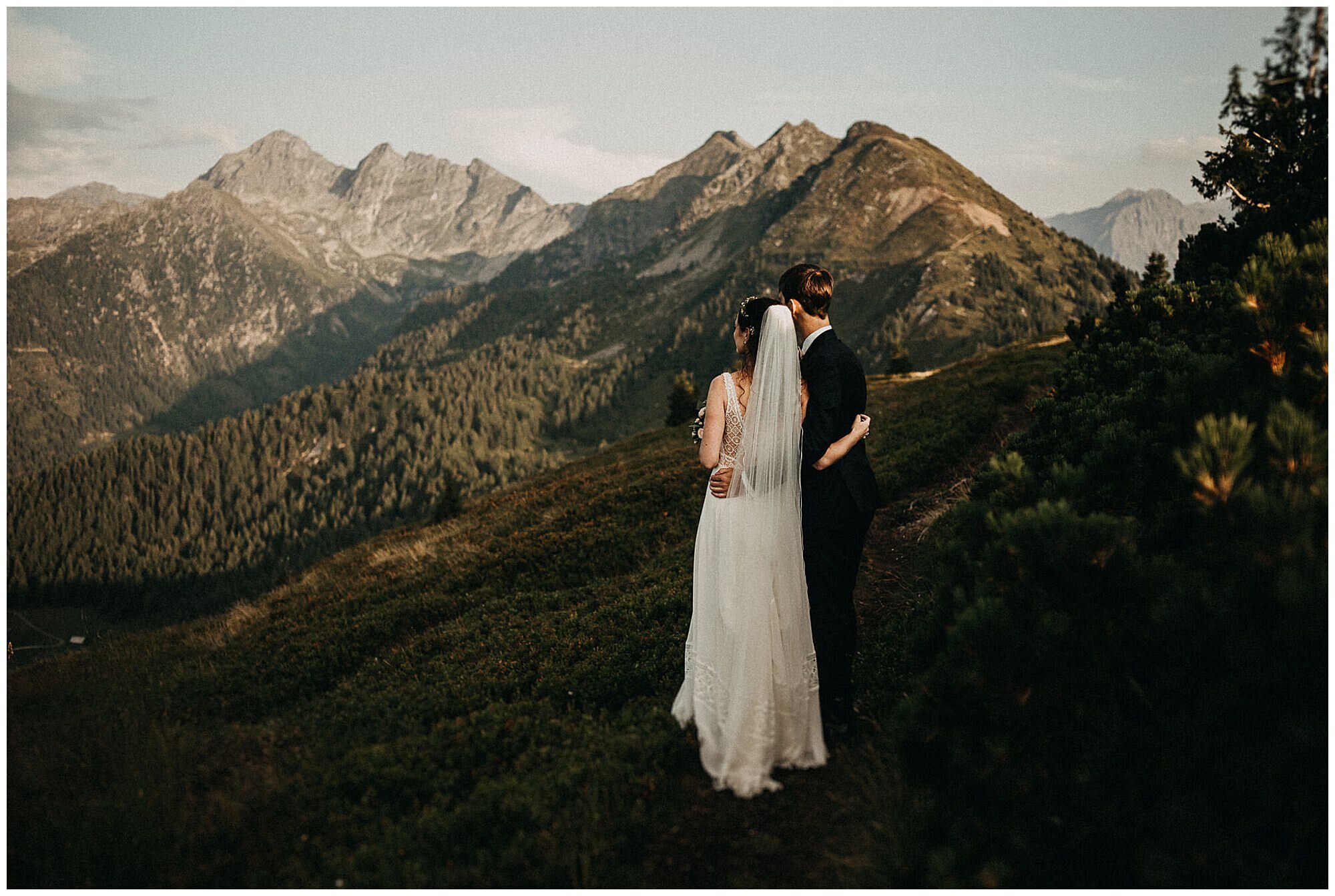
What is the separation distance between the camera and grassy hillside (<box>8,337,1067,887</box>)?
523 centimetres

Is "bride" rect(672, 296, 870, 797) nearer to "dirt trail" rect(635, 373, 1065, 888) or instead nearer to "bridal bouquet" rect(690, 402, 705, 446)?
"bridal bouquet" rect(690, 402, 705, 446)

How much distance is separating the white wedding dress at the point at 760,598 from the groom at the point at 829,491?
0.13 m

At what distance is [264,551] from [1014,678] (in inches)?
7368

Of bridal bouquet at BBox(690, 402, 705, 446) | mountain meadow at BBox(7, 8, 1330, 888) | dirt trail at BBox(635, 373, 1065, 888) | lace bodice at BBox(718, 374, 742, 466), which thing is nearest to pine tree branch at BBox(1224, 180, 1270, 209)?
mountain meadow at BBox(7, 8, 1330, 888)

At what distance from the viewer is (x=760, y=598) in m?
6.41

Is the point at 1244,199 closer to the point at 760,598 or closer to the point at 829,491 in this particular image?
the point at 829,491

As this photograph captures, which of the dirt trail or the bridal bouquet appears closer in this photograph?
the dirt trail

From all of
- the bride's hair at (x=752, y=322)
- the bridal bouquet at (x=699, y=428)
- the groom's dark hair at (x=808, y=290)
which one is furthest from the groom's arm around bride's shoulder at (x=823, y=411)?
the bridal bouquet at (x=699, y=428)

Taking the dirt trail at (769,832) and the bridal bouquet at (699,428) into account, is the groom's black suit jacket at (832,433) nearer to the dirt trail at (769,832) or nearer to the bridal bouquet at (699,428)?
the bridal bouquet at (699,428)

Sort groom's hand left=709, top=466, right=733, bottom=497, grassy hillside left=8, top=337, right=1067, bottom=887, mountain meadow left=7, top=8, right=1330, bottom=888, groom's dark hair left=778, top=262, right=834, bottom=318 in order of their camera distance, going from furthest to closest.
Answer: groom's hand left=709, top=466, right=733, bottom=497, groom's dark hair left=778, top=262, right=834, bottom=318, grassy hillside left=8, top=337, right=1067, bottom=887, mountain meadow left=7, top=8, right=1330, bottom=888

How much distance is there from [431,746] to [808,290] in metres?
6.10

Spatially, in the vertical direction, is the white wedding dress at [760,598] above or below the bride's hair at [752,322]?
below

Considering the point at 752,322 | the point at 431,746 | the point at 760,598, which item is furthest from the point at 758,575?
the point at 431,746

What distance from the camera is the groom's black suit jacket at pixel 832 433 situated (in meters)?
6.29
